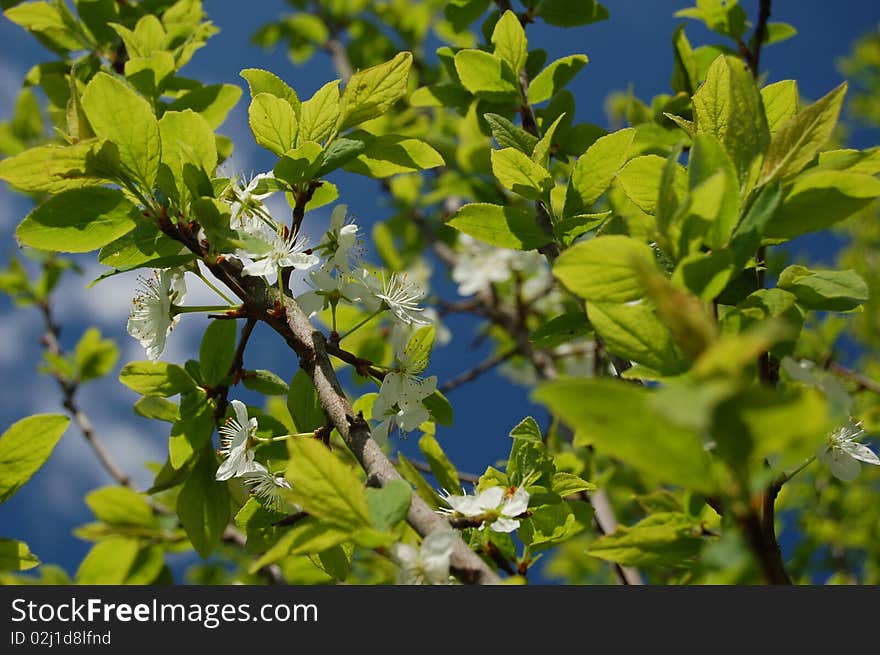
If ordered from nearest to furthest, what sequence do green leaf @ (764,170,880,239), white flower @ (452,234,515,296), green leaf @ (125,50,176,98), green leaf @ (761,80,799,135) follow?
green leaf @ (764,170,880,239) → green leaf @ (761,80,799,135) → green leaf @ (125,50,176,98) → white flower @ (452,234,515,296)

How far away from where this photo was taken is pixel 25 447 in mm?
1218

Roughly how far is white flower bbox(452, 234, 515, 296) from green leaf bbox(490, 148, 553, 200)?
6.65 ft

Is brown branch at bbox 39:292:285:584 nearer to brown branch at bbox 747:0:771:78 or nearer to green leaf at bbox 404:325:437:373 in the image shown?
green leaf at bbox 404:325:437:373

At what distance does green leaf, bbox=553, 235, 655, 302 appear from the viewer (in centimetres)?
81

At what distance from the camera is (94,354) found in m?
2.87

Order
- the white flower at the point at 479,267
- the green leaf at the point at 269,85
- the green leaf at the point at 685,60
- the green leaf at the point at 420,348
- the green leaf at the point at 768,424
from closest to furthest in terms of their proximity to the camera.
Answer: the green leaf at the point at 768,424 → the green leaf at the point at 269,85 → the green leaf at the point at 420,348 → the green leaf at the point at 685,60 → the white flower at the point at 479,267

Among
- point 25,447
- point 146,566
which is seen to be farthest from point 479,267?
point 25,447

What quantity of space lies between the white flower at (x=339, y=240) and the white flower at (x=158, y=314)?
0.28 meters

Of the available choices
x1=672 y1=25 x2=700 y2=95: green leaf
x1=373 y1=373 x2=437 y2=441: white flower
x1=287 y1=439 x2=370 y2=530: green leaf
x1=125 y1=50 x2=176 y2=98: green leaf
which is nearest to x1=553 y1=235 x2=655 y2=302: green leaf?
x1=287 y1=439 x2=370 y2=530: green leaf

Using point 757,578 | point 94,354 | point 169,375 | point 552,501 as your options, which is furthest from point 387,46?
point 757,578

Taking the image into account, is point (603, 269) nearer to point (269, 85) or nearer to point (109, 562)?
point (269, 85)

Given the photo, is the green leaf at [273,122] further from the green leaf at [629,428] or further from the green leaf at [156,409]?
the green leaf at [629,428]

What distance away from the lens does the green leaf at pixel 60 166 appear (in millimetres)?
1084

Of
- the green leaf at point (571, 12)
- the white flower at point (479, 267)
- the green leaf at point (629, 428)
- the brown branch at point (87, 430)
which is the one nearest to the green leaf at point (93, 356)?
the brown branch at point (87, 430)
